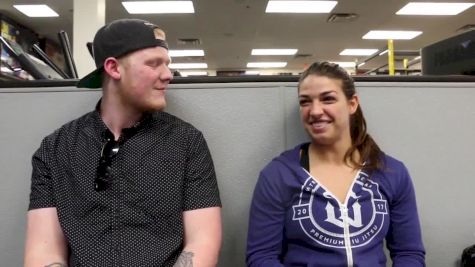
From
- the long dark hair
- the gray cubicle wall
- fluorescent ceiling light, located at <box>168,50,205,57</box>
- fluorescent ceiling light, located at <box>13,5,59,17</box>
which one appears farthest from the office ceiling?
the long dark hair

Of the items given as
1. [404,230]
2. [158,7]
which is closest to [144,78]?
[404,230]

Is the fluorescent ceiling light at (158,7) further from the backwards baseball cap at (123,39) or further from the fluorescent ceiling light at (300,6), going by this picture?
the backwards baseball cap at (123,39)

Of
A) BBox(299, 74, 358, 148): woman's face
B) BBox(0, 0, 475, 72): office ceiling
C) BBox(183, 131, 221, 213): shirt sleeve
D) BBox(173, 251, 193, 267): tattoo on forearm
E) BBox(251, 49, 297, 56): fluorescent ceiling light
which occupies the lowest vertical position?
BBox(173, 251, 193, 267): tattoo on forearm

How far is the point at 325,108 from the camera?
1.20 m

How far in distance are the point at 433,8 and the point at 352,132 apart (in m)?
6.47

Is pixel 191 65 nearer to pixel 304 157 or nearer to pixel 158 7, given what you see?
pixel 158 7

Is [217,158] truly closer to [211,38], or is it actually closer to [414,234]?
[414,234]

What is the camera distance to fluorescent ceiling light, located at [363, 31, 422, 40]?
843 centimetres

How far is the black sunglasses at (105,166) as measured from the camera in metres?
1.13

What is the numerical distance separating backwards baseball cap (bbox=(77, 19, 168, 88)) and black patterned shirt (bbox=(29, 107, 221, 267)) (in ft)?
0.73

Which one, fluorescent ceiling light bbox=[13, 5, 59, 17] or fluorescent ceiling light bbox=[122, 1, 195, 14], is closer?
fluorescent ceiling light bbox=[122, 1, 195, 14]

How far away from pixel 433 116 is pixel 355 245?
604 mm

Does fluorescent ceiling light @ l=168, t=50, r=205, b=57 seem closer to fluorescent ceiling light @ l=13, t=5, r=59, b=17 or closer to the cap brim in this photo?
fluorescent ceiling light @ l=13, t=5, r=59, b=17

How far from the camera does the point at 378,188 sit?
1.18 m
